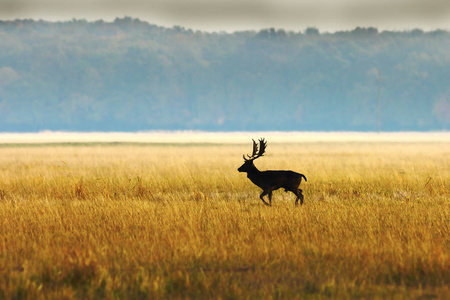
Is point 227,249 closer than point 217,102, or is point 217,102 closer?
point 227,249

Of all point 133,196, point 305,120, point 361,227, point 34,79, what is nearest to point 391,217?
point 361,227

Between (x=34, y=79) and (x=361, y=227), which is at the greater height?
(x=34, y=79)

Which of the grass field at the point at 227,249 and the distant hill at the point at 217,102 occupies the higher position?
the distant hill at the point at 217,102

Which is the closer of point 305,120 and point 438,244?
point 438,244

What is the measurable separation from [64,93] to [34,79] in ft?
35.3

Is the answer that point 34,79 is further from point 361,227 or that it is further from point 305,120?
point 361,227

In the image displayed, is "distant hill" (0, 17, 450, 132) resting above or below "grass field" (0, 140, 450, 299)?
above

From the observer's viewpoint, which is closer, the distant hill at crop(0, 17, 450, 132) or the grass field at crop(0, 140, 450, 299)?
the grass field at crop(0, 140, 450, 299)

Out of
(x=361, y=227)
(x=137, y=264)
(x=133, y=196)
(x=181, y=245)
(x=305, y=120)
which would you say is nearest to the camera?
(x=137, y=264)

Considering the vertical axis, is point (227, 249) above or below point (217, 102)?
below

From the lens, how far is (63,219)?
12.1 metres

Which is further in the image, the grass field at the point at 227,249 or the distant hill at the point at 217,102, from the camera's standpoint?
A: the distant hill at the point at 217,102

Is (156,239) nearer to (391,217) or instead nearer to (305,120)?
(391,217)

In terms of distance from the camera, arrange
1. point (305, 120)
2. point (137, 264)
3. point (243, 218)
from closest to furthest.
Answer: point (137, 264) < point (243, 218) < point (305, 120)
